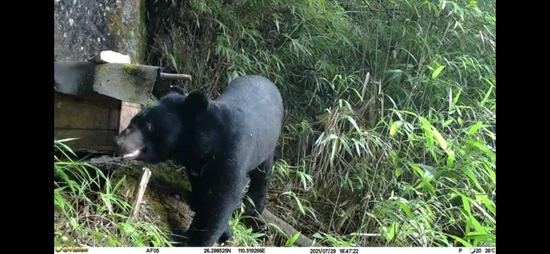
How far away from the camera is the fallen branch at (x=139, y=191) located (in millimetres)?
2215

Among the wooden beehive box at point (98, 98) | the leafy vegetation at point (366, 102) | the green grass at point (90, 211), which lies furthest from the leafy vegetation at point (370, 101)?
the green grass at point (90, 211)

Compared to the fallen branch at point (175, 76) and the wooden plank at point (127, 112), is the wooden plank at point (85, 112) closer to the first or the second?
the wooden plank at point (127, 112)

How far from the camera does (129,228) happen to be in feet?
6.95

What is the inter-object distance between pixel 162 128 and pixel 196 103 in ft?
0.53

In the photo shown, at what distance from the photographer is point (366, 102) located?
2580mm

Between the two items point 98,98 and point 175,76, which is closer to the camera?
point 98,98

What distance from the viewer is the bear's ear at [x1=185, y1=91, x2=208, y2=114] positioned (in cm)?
233

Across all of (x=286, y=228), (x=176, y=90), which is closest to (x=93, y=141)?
(x=176, y=90)

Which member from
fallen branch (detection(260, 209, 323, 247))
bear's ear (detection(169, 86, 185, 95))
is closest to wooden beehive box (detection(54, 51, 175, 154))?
bear's ear (detection(169, 86, 185, 95))

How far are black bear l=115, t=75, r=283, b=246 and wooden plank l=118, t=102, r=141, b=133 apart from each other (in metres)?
0.03

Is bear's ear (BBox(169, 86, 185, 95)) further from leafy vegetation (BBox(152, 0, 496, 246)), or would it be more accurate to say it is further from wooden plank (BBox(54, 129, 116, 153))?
Result: wooden plank (BBox(54, 129, 116, 153))

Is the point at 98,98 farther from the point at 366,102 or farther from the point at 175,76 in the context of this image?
the point at 366,102
